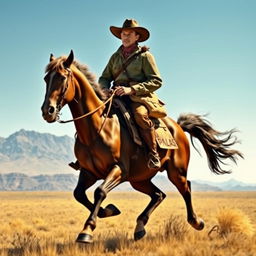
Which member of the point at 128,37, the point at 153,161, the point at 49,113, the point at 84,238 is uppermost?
the point at 128,37

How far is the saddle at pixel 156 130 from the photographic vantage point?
21.3 feet

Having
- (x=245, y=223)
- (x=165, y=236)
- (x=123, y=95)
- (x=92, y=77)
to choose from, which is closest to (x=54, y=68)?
(x=92, y=77)

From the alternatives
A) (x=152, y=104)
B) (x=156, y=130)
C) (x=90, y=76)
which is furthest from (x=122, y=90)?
(x=156, y=130)

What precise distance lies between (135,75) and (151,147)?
1254mm

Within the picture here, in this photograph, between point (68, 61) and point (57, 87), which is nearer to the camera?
point (57, 87)

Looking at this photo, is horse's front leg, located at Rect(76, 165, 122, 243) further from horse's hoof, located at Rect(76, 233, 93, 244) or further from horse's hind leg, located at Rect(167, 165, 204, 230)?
horse's hind leg, located at Rect(167, 165, 204, 230)

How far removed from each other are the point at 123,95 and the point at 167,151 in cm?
131

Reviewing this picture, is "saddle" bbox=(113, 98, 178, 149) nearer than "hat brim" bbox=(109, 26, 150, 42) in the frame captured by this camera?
Yes

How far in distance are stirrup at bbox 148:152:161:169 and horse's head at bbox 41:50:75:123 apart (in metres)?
1.66

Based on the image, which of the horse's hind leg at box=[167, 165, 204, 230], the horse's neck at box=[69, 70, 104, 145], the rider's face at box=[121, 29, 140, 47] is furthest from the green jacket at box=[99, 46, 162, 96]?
the horse's hind leg at box=[167, 165, 204, 230]

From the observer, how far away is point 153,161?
21.8 feet

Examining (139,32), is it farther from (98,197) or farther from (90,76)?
(98,197)

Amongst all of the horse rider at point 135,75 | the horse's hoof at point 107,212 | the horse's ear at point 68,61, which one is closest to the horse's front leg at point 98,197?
the horse's hoof at point 107,212

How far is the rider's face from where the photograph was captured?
7.03 metres
